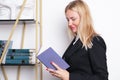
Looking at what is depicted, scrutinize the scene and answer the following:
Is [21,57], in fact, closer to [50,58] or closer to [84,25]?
[50,58]

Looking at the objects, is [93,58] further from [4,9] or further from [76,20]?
[4,9]

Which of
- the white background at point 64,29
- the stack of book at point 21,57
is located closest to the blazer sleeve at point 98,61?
the white background at point 64,29

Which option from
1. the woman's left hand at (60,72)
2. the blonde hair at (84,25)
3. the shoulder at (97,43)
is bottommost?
the woman's left hand at (60,72)

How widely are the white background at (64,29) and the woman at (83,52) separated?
0.34 metres

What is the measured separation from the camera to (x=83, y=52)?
6.36 ft

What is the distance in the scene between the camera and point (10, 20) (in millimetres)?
2279

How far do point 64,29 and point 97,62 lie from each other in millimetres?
676

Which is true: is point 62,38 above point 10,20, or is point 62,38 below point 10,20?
below

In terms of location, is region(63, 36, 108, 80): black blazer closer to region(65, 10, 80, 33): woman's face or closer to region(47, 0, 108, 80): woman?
region(47, 0, 108, 80): woman

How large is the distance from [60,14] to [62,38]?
233 mm

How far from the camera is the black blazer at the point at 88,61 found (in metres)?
1.84

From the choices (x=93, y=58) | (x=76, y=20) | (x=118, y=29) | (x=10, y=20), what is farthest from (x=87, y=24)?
(x=10, y=20)

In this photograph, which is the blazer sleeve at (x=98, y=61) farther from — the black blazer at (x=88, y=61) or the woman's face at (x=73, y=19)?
the woman's face at (x=73, y=19)

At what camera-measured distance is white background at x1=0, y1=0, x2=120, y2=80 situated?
7.59 ft
